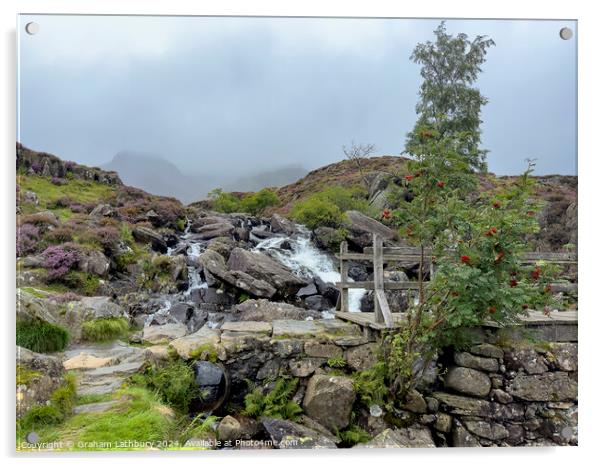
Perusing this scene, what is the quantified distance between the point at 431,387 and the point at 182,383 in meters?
2.73

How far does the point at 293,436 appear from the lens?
12.0 ft

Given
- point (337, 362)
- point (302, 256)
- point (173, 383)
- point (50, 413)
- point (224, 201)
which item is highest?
point (224, 201)

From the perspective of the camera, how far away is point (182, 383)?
148 inches

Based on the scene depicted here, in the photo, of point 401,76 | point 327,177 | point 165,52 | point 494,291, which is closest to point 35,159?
point 165,52

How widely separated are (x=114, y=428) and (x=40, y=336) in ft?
4.49

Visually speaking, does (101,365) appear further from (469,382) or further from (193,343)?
(469,382)

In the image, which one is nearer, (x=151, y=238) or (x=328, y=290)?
(x=328, y=290)

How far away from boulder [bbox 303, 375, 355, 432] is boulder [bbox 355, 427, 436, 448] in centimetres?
33

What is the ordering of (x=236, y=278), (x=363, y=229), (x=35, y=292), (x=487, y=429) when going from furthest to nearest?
1. (x=236, y=278)
2. (x=363, y=229)
3. (x=35, y=292)
4. (x=487, y=429)

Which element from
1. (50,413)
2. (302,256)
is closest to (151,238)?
(302,256)

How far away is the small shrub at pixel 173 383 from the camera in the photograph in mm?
3686

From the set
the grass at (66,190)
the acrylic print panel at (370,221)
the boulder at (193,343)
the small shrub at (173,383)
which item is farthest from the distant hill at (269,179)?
the small shrub at (173,383)
